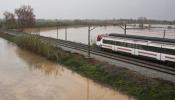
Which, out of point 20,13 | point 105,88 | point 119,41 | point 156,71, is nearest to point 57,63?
point 119,41

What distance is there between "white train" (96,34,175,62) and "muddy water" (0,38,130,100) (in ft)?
22.5

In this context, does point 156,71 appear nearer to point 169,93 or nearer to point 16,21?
point 169,93

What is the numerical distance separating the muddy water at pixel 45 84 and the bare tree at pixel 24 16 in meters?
74.2

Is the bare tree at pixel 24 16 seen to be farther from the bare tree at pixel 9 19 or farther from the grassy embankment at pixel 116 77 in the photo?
the grassy embankment at pixel 116 77

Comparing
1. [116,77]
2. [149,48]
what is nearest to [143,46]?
[149,48]

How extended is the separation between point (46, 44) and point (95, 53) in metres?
9.15

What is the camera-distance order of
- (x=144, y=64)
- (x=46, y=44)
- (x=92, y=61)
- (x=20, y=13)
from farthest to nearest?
(x=20, y=13), (x=46, y=44), (x=92, y=61), (x=144, y=64)

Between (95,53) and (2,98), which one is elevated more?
(95,53)

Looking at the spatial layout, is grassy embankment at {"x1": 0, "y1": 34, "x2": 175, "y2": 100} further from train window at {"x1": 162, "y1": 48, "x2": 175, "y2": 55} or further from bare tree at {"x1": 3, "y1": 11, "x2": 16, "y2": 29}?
bare tree at {"x1": 3, "y1": 11, "x2": 16, "y2": 29}

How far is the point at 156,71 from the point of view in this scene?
23656 mm

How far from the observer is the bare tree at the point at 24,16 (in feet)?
350

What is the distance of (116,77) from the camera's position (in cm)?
2442

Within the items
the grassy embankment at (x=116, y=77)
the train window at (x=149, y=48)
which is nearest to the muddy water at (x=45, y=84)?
the grassy embankment at (x=116, y=77)

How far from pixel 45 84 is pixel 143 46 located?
1148cm
